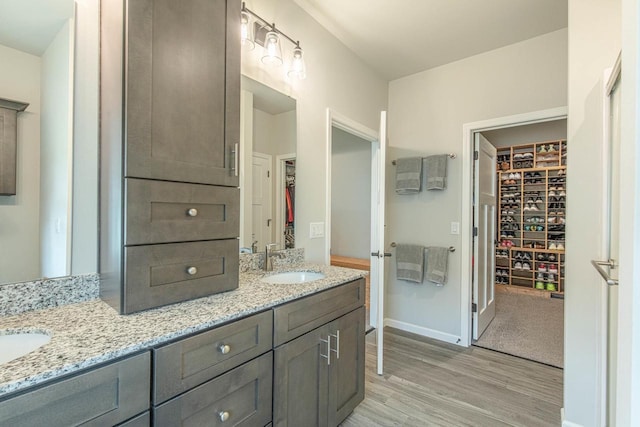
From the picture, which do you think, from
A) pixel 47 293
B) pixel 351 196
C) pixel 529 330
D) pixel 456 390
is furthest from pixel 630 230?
pixel 351 196

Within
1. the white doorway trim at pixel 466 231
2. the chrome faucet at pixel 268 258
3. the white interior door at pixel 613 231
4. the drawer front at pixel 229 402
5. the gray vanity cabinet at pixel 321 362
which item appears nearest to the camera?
the drawer front at pixel 229 402

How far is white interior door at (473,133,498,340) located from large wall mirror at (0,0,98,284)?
116 inches

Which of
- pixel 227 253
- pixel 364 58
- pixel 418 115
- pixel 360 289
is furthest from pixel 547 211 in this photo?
pixel 227 253

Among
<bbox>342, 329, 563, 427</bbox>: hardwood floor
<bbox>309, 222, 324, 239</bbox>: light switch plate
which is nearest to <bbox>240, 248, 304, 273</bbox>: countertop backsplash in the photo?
<bbox>309, 222, 324, 239</bbox>: light switch plate

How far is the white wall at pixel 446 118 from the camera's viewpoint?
2.45 meters

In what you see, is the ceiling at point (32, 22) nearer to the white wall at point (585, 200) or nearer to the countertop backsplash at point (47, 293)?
the countertop backsplash at point (47, 293)

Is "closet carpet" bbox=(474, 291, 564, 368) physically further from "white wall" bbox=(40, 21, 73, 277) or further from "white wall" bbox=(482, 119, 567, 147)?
"white wall" bbox=(40, 21, 73, 277)

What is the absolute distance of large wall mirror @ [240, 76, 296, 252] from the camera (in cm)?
179

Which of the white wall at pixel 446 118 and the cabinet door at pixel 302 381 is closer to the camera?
the cabinet door at pixel 302 381

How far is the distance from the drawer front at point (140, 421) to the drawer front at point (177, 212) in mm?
513

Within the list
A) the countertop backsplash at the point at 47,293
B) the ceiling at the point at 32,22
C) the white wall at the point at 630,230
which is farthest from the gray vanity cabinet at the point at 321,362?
the ceiling at the point at 32,22

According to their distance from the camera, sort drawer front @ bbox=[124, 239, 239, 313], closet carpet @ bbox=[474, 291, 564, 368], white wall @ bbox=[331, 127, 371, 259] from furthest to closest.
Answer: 1. white wall @ bbox=[331, 127, 371, 259]
2. closet carpet @ bbox=[474, 291, 564, 368]
3. drawer front @ bbox=[124, 239, 239, 313]

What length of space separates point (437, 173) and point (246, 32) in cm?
208

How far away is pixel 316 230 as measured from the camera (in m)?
2.29
